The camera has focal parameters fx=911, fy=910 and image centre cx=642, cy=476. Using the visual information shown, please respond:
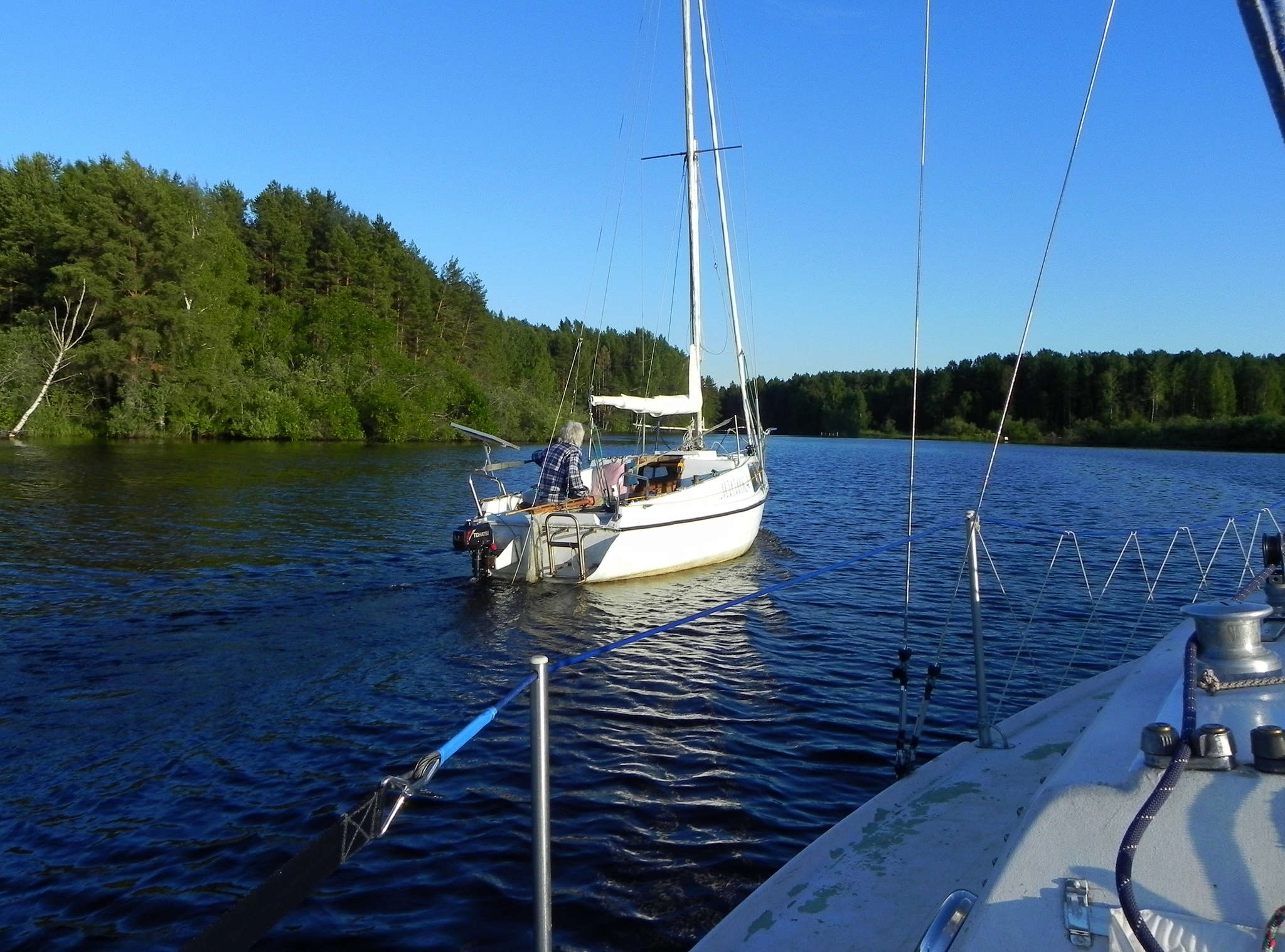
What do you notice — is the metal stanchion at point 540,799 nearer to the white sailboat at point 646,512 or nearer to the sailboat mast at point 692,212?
the white sailboat at point 646,512

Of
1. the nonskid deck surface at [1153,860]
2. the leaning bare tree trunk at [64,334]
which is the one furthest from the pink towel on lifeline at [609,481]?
the leaning bare tree trunk at [64,334]

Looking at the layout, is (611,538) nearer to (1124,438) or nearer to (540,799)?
(540,799)

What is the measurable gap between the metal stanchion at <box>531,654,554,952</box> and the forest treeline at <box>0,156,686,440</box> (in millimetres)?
26660

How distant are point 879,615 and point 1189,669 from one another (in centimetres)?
1063

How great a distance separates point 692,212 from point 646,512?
832 centimetres

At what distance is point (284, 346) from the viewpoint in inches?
2475

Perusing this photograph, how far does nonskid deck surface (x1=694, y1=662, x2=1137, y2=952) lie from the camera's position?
3.18m

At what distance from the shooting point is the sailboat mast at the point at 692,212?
1975cm

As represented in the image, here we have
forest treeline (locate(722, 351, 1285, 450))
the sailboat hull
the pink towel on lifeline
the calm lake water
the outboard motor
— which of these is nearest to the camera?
the calm lake water

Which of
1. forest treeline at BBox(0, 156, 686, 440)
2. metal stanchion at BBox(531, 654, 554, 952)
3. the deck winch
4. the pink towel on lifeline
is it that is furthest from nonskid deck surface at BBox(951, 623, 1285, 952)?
forest treeline at BBox(0, 156, 686, 440)

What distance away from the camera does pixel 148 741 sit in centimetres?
752

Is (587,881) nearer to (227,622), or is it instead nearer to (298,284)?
(227,622)

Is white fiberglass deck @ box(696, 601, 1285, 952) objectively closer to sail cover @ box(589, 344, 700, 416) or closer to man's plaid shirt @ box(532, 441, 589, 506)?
man's plaid shirt @ box(532, 441, 589, 506)

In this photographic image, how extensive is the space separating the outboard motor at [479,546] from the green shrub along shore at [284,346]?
9.58m
